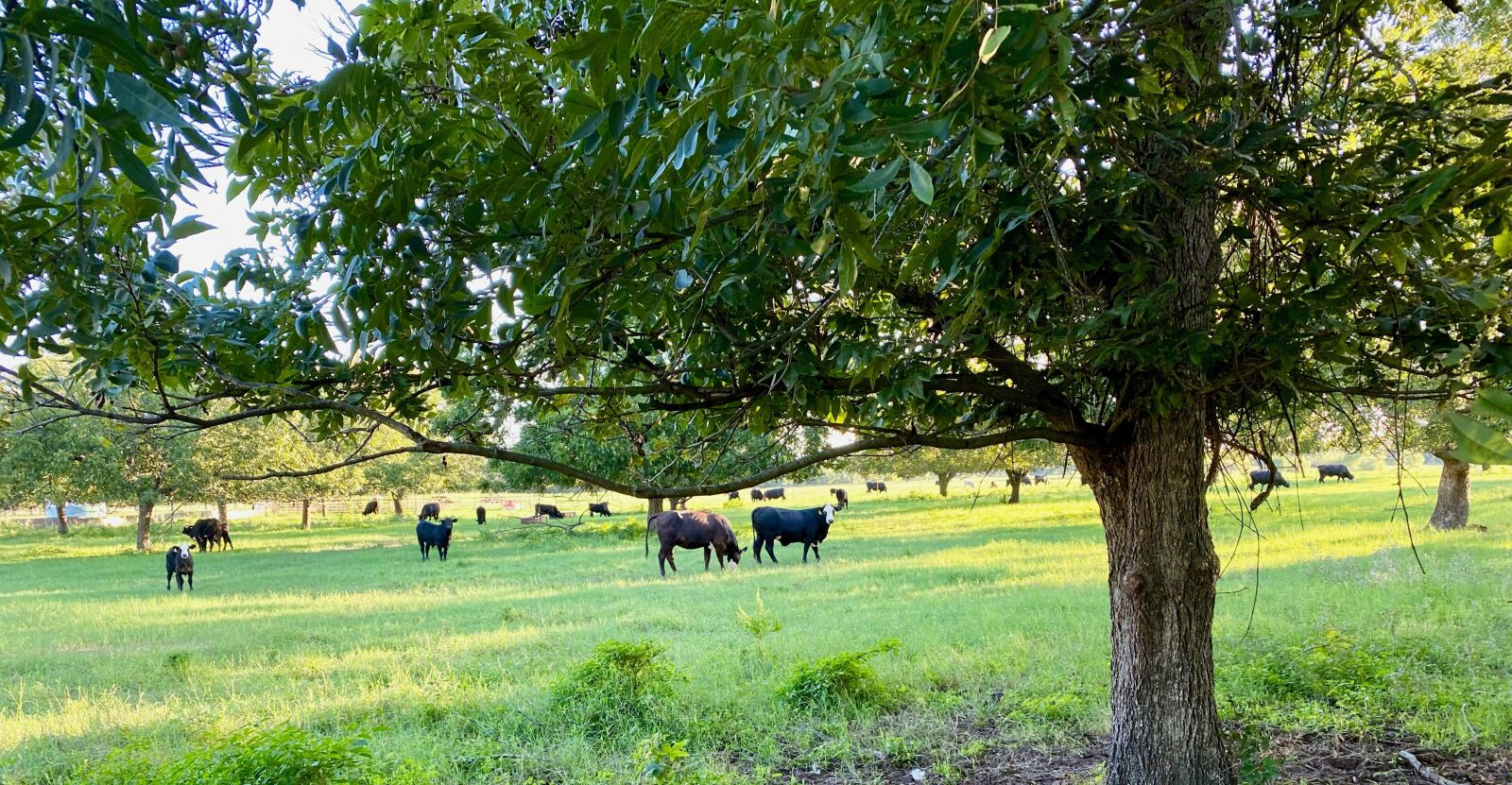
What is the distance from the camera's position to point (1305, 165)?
2.74 m

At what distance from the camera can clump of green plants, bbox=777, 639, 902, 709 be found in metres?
6.34

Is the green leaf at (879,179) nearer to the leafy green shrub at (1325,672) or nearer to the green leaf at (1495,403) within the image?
the green leaf at (1495,403)

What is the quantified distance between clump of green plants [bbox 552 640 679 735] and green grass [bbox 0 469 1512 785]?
2 centimetres

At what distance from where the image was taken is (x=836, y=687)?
21.0 ft

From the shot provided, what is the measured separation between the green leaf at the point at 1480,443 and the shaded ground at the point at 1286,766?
3990 mm

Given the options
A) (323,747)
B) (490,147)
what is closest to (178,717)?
(323,747)

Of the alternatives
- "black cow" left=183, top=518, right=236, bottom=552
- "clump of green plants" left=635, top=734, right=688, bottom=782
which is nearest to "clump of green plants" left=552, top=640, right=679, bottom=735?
"clump of green plants" left=635, top=734, right=688, bottom=782

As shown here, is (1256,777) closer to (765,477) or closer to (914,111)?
(765,477)

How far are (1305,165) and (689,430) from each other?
3.15 meters

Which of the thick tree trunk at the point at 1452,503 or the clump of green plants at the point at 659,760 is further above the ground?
the thick tree trunk at the point at 1452,503

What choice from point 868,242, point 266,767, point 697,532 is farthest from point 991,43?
point 697,532

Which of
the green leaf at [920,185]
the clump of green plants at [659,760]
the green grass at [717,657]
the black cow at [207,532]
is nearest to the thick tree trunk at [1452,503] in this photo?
the green grass at [717,657]

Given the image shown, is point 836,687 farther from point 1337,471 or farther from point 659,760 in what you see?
point 1337,471

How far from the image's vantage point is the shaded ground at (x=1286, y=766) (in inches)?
177
